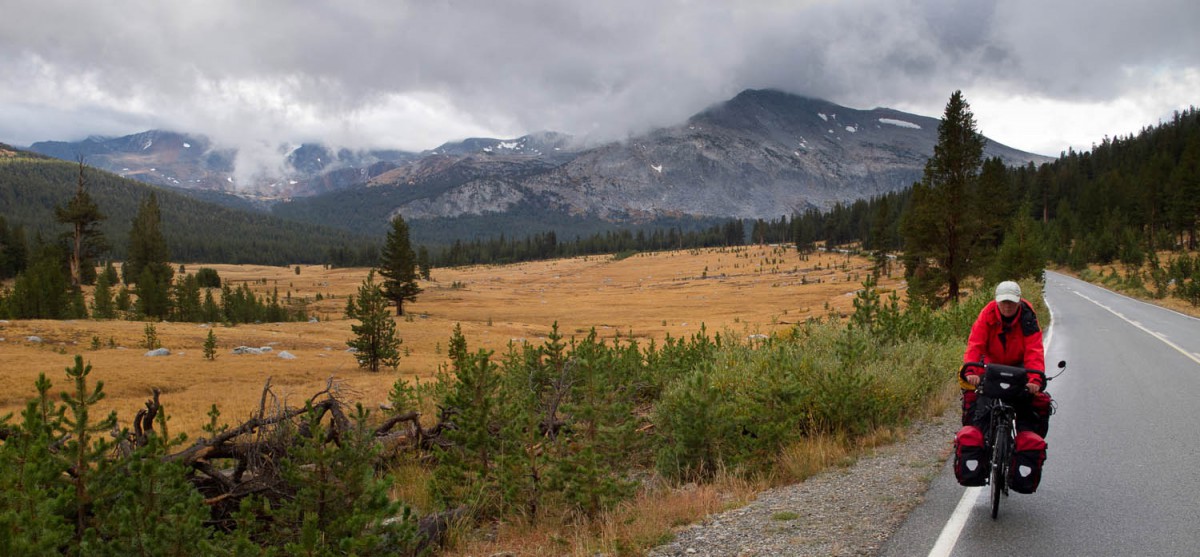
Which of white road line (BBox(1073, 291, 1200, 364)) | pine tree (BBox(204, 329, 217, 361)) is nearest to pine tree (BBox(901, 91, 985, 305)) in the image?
white road line (BBox(1073, 291, 1200, 364))

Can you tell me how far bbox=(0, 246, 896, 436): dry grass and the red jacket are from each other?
907 cm

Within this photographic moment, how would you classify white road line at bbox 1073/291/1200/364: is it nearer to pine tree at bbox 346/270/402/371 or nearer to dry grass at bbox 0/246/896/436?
dry grass at bbox 0/246/896/436

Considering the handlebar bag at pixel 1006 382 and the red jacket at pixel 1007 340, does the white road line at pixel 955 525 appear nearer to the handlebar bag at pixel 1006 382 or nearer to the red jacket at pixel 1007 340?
the handlebar bag at pixel 1006 382

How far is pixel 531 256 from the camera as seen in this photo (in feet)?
597

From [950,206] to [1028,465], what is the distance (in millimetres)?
23033

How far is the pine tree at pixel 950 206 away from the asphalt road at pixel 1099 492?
13808 millimetres

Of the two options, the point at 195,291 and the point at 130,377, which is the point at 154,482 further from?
the point at 195,291

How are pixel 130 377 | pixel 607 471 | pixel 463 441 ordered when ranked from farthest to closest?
pixel 130 377 < pixel 463 441 < pixel 607 471

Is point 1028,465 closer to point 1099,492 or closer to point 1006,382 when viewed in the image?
point 1006,382

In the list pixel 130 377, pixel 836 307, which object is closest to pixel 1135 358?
pixel 130 377

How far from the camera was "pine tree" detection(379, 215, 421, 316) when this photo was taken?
56.6 m

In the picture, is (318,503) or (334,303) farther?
(334,303)

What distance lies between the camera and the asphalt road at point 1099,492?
4645 mm

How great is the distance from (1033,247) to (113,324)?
50.7 meters
